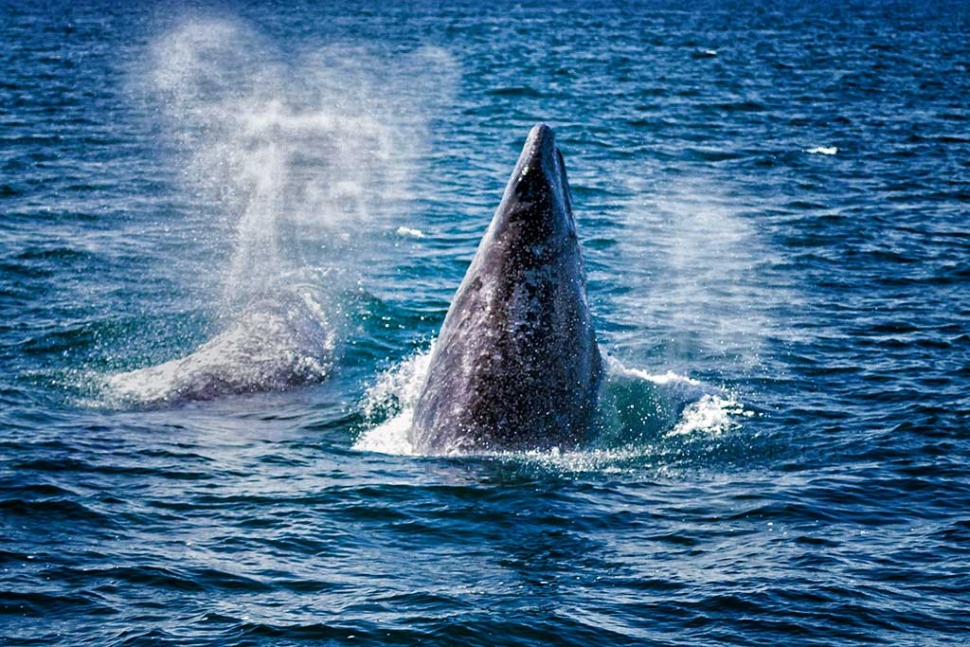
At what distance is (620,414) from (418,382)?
347cm

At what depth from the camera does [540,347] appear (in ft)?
41.8

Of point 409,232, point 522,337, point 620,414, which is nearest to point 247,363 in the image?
point 620,414

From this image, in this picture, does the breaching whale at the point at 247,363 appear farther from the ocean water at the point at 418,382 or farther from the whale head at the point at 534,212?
the whale head at the point at 534,212

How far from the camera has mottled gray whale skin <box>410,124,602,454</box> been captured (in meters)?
12.7

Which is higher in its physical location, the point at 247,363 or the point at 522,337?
the point at 522,337

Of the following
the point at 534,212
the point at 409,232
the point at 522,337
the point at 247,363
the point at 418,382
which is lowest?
the point at 418,382

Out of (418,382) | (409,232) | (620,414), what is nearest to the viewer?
(620,414)

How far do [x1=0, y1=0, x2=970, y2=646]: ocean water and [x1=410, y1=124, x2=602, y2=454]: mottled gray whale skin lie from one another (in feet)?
1.33

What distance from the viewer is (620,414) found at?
14531 millimetres

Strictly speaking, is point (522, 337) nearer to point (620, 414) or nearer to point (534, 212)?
point (534, 212)

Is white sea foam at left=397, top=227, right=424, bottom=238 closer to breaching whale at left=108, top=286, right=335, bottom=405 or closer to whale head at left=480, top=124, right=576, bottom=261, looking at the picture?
breaching whale at left=108, top=286, right=335, bottom=405

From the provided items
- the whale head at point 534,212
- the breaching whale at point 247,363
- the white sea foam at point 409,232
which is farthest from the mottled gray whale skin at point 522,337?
the white sea foam at point 409,232

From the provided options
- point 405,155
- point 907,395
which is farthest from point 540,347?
point 405,155

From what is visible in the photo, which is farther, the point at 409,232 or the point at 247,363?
the point at 409,232
